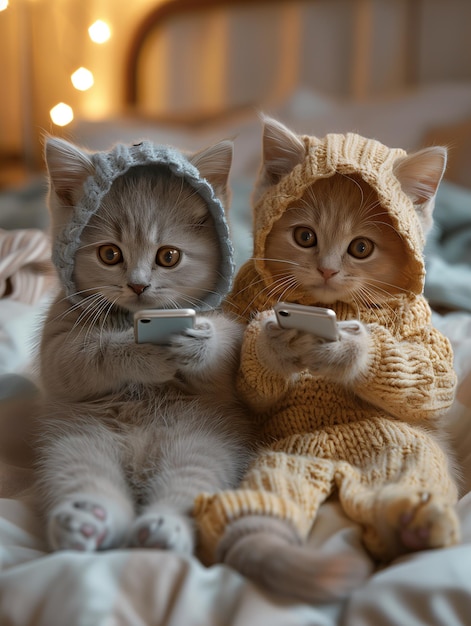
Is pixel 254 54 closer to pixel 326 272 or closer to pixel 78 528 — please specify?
pixel 326 272

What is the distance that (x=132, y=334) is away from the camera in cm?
99

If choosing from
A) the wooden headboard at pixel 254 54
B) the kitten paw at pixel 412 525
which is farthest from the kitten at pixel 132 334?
the wooden headboard at pixel 254 54

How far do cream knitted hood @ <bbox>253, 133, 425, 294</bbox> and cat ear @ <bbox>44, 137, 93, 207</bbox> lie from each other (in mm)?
297

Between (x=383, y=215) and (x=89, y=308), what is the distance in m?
0.49

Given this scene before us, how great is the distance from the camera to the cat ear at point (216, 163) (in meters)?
1.06

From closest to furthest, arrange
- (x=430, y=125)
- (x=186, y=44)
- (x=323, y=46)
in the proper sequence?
1. (x=430, y=125)
2. (x=323, y=46)
3. (x=186, y=44)

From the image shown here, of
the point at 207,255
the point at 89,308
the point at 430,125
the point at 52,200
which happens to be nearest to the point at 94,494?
the point at 89,308

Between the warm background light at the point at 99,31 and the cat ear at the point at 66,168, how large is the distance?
280 cm

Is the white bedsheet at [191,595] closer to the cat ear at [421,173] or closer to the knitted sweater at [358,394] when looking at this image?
the knitted sweater at [358,394]

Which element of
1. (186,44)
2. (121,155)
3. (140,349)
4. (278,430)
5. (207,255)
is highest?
(186,44)

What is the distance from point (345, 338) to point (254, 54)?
2.75 m

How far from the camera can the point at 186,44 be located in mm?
3412

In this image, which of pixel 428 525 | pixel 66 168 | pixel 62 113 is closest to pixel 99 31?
pixel 62 113

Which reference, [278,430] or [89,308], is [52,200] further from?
[278,430]
